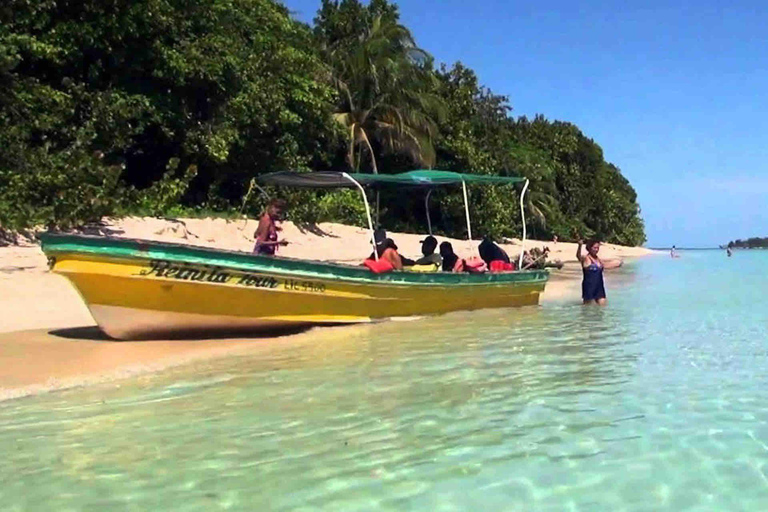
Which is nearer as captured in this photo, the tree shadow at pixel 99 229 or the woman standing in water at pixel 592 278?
the woman standing in water at pixel 592 278

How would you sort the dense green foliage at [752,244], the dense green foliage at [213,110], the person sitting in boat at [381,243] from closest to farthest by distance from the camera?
the person sitting in boat at [381,243], the dense green foliage at [213,110], the dense green foliage at [752,244]

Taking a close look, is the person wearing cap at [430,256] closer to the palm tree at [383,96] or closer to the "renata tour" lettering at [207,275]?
the "renata tour" lettering at [207,275]

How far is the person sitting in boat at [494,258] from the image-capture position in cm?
1416

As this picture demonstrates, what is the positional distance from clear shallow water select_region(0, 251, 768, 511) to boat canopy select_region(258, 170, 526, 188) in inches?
138

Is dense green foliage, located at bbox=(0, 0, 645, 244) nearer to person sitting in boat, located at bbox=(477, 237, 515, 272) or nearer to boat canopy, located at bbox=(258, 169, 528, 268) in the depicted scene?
person sitting in boat, located at bbox=(477, 237, 515, 272)

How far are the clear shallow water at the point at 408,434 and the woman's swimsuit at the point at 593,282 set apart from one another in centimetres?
562

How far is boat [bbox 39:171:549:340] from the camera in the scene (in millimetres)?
8688

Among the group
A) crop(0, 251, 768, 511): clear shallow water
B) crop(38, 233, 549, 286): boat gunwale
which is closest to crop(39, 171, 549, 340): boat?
crop(38, 233, 549, 286): boat gunwale

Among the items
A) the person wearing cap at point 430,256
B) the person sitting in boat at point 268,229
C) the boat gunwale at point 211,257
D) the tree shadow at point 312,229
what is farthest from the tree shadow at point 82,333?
the tree shadow at point 312,229

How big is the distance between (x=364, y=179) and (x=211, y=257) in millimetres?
4014

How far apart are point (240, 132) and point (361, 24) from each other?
1317 centimetres

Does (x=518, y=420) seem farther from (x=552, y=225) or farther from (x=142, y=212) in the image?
(x=552, y=225)

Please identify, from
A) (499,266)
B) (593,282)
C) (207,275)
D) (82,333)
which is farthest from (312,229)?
(207,275)

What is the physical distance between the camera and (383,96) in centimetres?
3219
